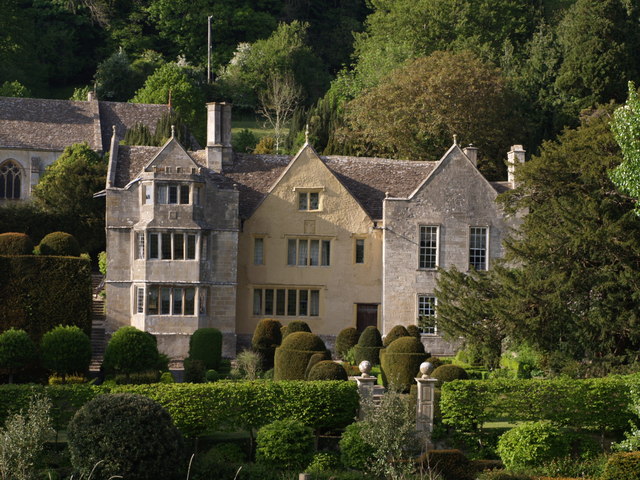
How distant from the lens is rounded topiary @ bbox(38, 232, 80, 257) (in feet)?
198

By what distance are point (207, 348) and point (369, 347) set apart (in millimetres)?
6536

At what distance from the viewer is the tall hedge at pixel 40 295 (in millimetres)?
49812

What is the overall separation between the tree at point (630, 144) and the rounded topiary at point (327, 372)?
36.0 ft

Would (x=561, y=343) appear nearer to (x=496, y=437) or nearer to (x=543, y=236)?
(x=543, y=236)

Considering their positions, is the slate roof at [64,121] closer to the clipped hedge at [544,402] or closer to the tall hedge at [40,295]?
the tall hedge at [40,295]

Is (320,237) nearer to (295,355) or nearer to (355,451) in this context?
(295,355)

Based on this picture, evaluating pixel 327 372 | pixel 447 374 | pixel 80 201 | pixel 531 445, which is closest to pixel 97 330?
pixel 80 201

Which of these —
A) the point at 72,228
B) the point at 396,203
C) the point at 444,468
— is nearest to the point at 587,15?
the point at 396,203

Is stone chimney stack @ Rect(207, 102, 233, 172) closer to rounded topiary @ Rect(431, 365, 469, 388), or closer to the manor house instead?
the manor house

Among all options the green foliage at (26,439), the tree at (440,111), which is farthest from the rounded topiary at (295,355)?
the tree at (440,111)

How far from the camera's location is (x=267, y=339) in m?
53.8

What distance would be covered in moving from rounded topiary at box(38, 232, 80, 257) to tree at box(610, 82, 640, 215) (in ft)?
90.8

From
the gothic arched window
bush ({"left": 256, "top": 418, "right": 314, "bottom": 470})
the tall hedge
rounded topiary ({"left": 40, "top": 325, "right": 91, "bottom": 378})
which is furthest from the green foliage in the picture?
the gothic arched window

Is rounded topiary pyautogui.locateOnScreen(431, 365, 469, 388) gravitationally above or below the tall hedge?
below
